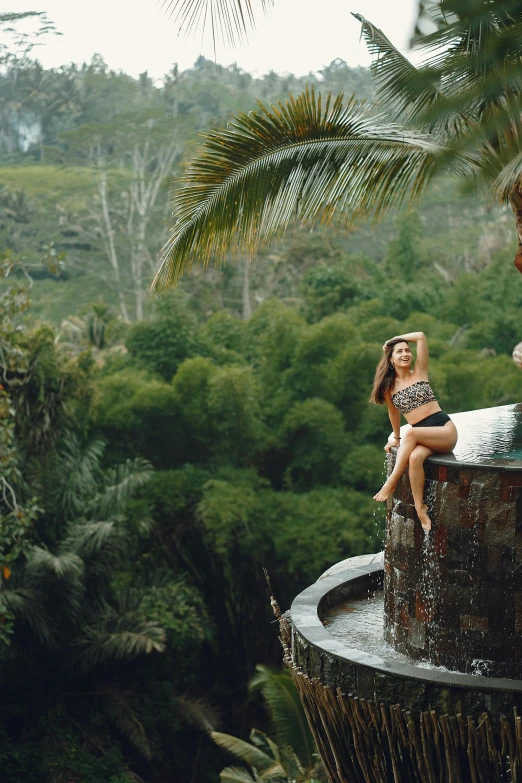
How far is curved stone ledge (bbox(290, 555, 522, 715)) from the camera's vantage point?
525 cm

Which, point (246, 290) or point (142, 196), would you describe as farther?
point (142, 196)

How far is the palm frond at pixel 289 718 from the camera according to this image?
11180 millimetres

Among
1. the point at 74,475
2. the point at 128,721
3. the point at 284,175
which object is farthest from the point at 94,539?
the point at 284,175

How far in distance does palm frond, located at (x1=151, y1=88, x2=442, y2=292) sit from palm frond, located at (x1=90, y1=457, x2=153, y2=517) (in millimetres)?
8285

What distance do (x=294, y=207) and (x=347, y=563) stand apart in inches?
155

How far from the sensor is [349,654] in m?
5.81

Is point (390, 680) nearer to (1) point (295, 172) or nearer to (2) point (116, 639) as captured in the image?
(1) point (295, 172)

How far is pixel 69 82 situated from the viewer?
113 feet

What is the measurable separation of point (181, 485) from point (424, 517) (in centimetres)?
1154

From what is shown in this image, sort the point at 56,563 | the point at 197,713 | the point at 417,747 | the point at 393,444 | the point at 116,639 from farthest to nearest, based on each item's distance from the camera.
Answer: the point at 197,713 → the point at 116,639 → the point at 56,563 → the point at 393,444 → the point at 417,747

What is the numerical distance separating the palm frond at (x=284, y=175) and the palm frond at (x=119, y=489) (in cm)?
828

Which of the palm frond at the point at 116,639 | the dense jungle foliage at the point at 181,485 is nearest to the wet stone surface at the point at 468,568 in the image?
the dense jungle foliage at the point at 181,485

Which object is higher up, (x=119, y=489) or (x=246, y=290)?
(x=246, y=290)

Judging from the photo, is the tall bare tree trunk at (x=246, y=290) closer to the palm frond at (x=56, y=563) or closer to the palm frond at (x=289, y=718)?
the palm frond at (x=56, y=563)
